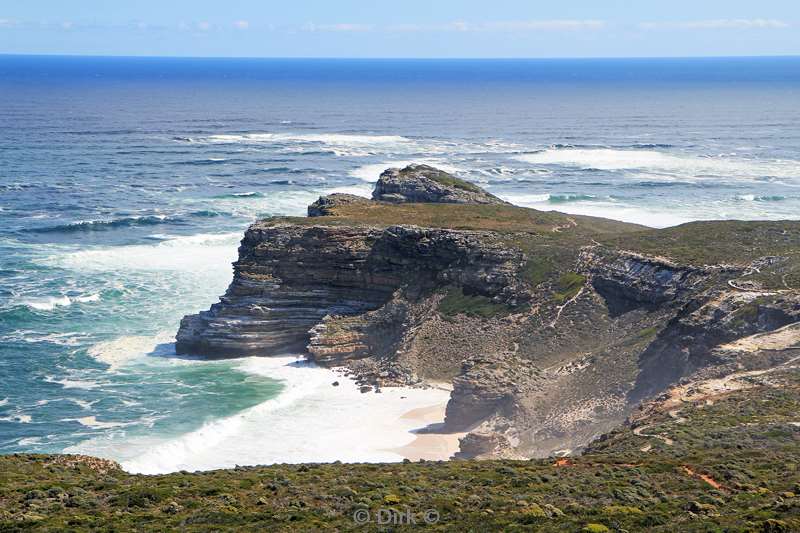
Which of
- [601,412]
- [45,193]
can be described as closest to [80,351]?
[601,412]

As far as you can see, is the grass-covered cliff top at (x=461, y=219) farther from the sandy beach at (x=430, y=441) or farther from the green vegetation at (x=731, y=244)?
the sandy beach at (x=430, y=441)

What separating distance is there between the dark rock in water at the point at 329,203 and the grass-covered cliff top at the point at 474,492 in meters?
39.3

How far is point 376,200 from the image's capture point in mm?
81500

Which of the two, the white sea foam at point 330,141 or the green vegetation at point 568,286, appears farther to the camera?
the white sea foam at point 330,141

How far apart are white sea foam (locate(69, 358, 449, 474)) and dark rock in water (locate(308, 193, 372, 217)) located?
1766cm

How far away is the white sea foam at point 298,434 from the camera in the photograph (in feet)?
154

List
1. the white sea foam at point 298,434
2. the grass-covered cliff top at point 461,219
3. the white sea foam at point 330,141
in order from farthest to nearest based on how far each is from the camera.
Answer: the white sea foam at point 330,141, the grass-covered cliff top at point 461,219, the white sea foam at point 298,434

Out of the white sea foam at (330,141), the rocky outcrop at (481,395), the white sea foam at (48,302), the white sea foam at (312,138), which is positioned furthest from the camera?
the white sea foam at (312,138)

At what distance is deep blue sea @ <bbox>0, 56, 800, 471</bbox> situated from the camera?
170ft

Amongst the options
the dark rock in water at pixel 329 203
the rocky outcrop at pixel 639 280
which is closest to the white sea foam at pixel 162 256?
the dark rock in water at pixel 329 203

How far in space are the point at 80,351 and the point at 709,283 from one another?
37016 mm

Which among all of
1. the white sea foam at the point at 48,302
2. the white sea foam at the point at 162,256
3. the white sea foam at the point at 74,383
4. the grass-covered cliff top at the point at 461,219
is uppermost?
the grass-covered cliff top at the point at 461,219

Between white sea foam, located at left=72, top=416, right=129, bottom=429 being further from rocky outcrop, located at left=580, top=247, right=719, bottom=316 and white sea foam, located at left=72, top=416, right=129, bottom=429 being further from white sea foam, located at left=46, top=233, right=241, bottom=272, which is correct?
white sea foam, located at left=46, top=233, right=241, bottom=272

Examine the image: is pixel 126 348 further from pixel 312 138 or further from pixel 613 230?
pixel 312 138
